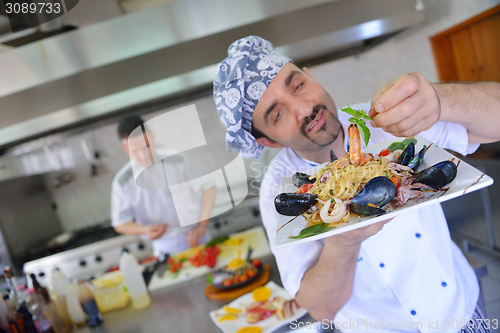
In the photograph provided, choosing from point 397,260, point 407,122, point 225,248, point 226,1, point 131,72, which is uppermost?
point 226,1

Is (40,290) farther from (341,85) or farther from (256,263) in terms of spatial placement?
(341,85)

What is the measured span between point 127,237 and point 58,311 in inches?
42.7

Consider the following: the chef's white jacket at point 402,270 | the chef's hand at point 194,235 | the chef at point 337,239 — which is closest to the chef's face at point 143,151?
the chef at point 337,239

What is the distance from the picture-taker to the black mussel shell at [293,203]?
577 mm

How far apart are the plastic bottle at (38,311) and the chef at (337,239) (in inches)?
43.7

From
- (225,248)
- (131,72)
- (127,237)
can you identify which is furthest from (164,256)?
(131,72)

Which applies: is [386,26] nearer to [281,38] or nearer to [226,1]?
[281,38]

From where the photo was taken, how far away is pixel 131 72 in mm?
1337

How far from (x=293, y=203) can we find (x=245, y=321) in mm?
735

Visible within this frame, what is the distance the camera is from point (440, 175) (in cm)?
50

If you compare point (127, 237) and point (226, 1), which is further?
point (127, 237)

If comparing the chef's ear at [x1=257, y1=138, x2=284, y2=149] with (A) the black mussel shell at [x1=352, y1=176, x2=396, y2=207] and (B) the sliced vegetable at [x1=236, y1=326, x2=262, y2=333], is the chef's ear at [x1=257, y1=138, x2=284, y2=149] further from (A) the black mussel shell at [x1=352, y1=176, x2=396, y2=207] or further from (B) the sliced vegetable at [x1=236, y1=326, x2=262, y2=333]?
(B) the sliced vegetable at [x1=236, y1=326, x2=262, y2=333]

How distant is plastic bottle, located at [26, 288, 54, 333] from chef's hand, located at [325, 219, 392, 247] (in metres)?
1.33
